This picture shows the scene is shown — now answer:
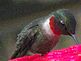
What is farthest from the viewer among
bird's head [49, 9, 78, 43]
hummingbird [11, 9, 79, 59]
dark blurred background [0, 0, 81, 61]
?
dark blurred background [0, 0, 81, 61]

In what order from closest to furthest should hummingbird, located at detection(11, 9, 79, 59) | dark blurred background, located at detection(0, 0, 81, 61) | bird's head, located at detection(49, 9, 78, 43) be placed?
1. bird's head, located at detection(49, 9, 78, 43)
2. hummingbird, located at detection(11, 9, 79, 59)
3. dark blurred background, located at detection(0, 0, 81, 61)

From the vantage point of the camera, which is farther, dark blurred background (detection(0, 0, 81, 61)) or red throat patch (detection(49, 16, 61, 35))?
dark blurred background (detection(0, 0, 81, 61))

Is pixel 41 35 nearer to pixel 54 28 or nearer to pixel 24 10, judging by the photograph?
pixel 54 28

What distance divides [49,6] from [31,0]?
398mm

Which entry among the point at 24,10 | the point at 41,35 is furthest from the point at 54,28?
the point at 24,10

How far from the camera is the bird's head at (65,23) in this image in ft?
9.77

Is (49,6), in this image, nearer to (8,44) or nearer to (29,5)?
(29,5)

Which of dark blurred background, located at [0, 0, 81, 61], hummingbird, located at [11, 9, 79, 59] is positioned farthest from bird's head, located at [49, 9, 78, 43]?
dark blurred background, located at [0, 0, 81, 61]

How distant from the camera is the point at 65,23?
118 inches

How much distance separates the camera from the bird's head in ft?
9.77

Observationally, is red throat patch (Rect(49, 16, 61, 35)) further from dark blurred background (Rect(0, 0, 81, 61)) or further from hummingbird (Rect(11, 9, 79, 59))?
dark blurred background (Rect(0, 0, 81, 61))

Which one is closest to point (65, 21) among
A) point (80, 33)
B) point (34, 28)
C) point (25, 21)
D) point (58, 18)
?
point (58, 18)

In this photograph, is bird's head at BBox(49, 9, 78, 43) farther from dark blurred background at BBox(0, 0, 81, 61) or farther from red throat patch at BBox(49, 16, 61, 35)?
dark blurred background at BBox(0, 0, 81, 61)

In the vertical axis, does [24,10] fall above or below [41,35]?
above
